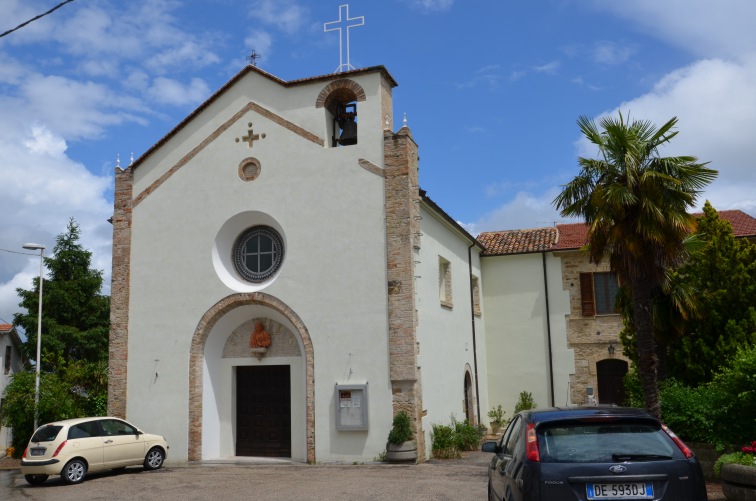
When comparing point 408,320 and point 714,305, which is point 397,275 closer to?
point 408,320

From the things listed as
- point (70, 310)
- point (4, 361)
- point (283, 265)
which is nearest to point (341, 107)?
point (283, 265)

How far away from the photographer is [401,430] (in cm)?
1580

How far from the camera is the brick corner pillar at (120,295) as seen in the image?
18562 mm

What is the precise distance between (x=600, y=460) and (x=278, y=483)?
9085mm

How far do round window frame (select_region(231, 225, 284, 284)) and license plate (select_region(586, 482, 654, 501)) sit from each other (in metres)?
13.1

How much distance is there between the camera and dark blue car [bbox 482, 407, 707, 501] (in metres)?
5.82

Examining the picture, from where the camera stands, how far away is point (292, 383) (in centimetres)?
1783

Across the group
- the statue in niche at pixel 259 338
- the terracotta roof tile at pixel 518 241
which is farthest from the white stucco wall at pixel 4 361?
the terracotta roof tile at pixel 518 241

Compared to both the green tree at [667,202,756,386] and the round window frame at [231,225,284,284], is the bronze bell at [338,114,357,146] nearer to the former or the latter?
the round window frame at [231,225,284,284]

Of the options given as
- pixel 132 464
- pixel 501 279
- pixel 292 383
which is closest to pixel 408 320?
pixel 292 383

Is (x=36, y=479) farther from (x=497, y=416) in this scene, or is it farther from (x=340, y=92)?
(x=497, y=416)

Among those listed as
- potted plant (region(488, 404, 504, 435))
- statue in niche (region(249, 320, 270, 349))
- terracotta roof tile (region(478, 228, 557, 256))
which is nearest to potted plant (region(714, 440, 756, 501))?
statue in niche (region(249, 320, 270, 349))

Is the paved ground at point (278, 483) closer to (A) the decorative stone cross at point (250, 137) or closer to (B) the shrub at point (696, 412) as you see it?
(B) the shrub at point (696, 412)

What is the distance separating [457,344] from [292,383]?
558 centimetres
